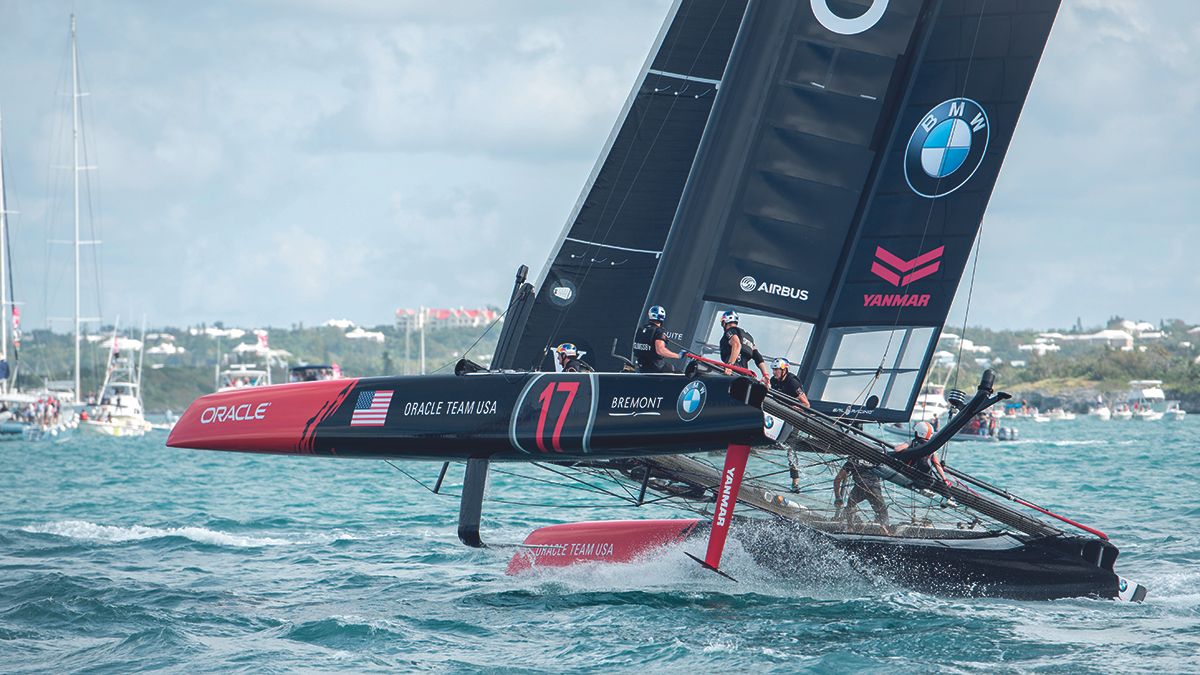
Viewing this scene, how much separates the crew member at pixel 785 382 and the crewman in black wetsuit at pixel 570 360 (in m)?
1.52

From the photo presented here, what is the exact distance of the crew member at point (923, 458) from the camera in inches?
361

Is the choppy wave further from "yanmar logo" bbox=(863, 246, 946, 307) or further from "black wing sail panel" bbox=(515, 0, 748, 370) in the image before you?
"yanmar logo" bbox=(863, 246, 946, 307)

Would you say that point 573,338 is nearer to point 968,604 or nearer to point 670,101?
point 670,101

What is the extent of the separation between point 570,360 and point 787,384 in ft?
6.12

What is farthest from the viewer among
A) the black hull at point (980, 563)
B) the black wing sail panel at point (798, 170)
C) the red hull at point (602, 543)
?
the red hull at point (602, 543)

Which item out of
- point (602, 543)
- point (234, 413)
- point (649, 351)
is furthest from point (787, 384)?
point (234, 413)

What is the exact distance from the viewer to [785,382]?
9547mm

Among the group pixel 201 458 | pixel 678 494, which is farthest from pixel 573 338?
pixel 201 458

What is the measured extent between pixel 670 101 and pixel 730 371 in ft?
11.5

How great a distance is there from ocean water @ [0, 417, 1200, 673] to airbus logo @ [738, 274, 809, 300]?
2011 mm

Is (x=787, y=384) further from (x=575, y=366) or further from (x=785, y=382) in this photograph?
(x=575, y=366)

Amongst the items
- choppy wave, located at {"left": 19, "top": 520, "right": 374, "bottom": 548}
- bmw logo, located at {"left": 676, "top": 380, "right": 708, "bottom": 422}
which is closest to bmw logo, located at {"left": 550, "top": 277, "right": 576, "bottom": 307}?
bmw logo, located at {"left": 676, "top": 380, "right": 708, "bottom": 422}

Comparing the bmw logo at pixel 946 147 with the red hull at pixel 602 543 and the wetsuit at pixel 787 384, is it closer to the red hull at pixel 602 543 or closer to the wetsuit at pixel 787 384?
the wetsuit at pixel 787 384

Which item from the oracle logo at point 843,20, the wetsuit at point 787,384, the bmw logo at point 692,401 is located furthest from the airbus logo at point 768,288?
the bmw logo at point 692,401
